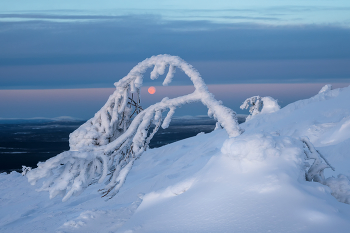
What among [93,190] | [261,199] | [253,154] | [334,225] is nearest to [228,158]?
[253,154]

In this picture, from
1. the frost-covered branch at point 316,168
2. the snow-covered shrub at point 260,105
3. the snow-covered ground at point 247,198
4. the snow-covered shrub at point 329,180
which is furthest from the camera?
the snow-covered shrub at point 260,105

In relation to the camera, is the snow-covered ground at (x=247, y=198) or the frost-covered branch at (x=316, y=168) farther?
the frost-covered branch at (x=316, y=168)

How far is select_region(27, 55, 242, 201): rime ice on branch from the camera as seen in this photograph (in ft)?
13.1

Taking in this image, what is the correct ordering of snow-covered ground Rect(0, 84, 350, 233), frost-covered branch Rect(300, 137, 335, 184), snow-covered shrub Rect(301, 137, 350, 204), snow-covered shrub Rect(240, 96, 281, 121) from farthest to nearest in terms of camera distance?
snow-covered shrub Rect(240, 96, 281, 121) < frost-covered branch Rect(300, 137, 335, 184) < snow-covered shrub Rect(301, 137, 350, 204) < snow-covered ground Rect(0, 84, 350, 233)

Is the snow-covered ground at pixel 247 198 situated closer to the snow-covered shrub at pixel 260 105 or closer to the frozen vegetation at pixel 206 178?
the frozen vegetation at pixel 206 178

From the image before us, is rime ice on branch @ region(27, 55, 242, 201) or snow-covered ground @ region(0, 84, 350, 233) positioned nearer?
snow-covered ground @ region(0, 84, 350, 233)

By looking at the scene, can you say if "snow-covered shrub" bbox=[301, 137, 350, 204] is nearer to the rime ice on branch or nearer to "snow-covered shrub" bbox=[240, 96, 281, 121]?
the rime ice on branch

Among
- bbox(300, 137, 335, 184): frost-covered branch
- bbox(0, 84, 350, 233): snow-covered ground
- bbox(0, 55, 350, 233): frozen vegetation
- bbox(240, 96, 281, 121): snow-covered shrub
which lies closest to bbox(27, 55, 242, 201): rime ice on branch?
bbox(0, 55, 350, 233): frozen vegetation

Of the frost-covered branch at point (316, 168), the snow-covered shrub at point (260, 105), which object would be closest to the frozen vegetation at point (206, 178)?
the frost-covered branch at point (316, 168)

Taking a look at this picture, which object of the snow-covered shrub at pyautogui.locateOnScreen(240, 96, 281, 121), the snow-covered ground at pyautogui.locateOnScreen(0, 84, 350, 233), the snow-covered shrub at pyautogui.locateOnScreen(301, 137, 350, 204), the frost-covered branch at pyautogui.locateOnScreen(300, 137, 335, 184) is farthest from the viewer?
the snow-covered shrub at pyautogui.locateOnScreen(240, 96, 281, 121)

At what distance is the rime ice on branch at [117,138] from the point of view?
3992mm

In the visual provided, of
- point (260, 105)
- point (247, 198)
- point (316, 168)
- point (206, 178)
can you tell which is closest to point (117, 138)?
point (206, 178)

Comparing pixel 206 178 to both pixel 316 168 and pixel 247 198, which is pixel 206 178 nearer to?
pixel 247 198

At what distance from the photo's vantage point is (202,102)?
4.14 meters
